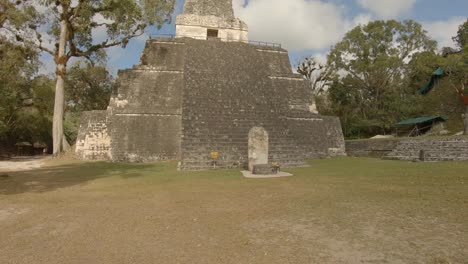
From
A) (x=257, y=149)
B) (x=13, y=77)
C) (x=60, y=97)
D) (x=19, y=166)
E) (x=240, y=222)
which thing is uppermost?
(x=13, y=77)

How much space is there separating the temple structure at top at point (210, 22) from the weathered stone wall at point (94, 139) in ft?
24.7

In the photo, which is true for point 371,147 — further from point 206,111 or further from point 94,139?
point 94,139

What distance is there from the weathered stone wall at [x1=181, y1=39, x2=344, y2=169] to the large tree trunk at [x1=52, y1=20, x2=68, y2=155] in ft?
20.4

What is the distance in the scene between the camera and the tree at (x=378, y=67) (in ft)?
84.1

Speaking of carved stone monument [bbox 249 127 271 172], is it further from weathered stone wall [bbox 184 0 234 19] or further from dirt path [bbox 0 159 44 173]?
weathered stone wall [bbox 184 0 234 19]

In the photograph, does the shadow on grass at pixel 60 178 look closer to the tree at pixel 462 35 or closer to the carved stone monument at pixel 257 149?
the carved stone monument at pixel 257 149

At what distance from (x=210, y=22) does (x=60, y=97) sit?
30.7ft

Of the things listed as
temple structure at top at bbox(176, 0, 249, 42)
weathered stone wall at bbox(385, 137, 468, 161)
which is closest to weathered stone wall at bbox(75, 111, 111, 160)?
temple structure at top at bbox(176, 0, 249, 42)

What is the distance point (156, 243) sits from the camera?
4113 millimetres

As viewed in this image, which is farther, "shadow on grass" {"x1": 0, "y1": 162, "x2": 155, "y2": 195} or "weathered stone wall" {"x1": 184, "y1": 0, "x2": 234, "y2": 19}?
"weathered stone wall" {"x1": 184, "y1": 0, "x2": 234, "y2": 19}

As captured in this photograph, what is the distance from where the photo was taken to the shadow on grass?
8.33m

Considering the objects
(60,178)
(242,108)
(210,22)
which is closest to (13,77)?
(210,22)

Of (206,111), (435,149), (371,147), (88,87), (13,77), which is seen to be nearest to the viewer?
(206,111)

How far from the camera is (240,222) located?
499 cm
